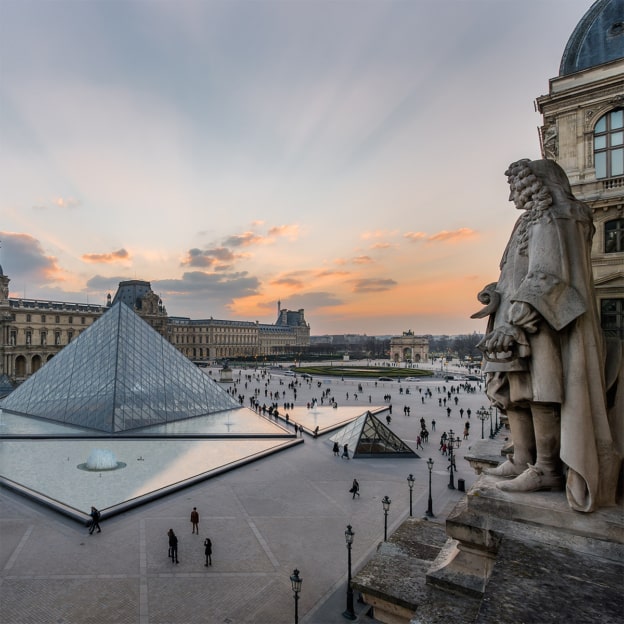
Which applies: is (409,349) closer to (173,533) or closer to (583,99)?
(583,99)

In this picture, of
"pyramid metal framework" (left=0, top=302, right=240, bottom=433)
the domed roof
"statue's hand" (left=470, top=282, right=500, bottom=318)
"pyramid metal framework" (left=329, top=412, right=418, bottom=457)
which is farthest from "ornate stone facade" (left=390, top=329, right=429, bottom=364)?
"statue's hand" (left=470, top=282, right=500, bottom=318)

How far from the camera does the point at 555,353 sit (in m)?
3.12

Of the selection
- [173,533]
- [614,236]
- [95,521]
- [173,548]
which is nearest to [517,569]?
[173,548]

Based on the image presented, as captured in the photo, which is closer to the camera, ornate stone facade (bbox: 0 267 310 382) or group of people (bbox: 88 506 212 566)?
group of people (bbox: 88 506 212 566)

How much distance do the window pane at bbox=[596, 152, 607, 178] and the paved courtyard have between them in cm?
1187

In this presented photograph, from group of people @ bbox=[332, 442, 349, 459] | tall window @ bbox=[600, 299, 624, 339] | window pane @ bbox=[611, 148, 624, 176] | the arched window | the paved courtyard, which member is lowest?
the paved courtyard

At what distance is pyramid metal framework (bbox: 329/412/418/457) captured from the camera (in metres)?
20.4

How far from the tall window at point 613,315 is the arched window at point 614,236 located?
1.62 meters

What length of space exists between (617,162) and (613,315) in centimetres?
499

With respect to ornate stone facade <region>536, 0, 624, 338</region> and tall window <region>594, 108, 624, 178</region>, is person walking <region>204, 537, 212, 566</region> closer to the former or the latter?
ornate stone facade <region>536, 0, 624, 338</region>

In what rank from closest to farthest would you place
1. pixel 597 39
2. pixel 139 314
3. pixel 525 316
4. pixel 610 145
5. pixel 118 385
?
pixel 525 316, pixel 610 145, pixel 597 39, pixel 118 385, pixel 139 314

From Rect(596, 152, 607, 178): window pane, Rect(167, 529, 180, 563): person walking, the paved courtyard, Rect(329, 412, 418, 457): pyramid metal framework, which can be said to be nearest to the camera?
the paved courtyard

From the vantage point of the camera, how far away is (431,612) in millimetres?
2893

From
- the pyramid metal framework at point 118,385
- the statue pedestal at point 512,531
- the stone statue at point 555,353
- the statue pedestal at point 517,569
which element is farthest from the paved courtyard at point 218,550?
the pyramid metal framework at point 118,385
